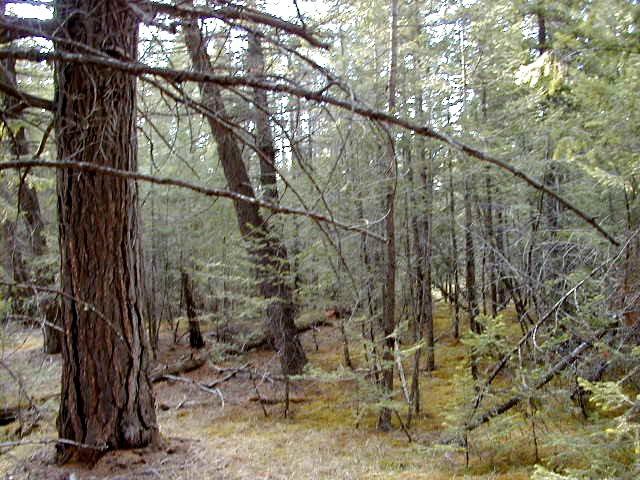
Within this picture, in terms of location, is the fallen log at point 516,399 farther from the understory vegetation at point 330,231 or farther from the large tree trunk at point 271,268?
the large tree trunk at point 271,268

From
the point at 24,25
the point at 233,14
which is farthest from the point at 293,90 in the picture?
the point at 24,25

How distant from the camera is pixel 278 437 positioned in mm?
7387

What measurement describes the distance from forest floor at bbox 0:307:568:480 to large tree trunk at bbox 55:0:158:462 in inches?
9.0

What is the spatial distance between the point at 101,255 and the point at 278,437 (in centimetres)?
421

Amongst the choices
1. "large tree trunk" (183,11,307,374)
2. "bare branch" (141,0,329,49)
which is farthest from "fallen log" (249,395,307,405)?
"bare branch" (141,0,329,49)

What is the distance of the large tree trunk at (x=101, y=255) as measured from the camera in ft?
12.8

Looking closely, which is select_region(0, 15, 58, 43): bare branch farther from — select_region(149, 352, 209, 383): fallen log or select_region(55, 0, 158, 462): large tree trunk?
select_region(149, 352, 209, 383): fallen log

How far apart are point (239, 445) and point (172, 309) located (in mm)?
10878

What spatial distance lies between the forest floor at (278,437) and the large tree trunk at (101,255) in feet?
0.75

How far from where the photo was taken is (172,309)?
17.0 meters

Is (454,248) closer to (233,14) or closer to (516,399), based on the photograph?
(516,399)

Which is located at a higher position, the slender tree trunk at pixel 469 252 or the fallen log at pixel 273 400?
the slender tree trunk at pixel 469 252

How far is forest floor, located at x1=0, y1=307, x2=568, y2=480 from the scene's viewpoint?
433cm

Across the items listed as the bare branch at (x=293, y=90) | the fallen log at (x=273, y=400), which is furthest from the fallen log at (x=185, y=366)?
the bare branch at (x=293, y=90)
